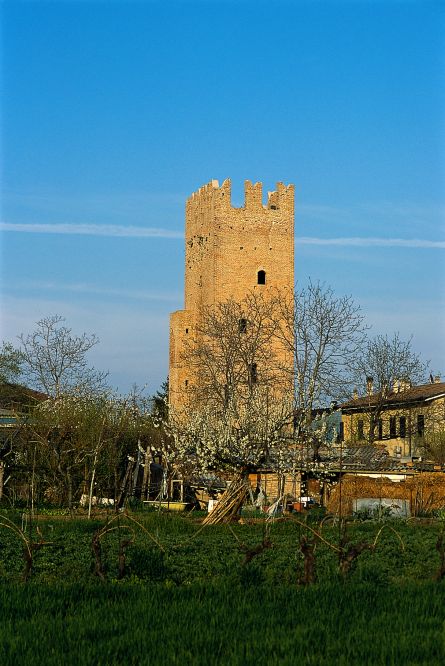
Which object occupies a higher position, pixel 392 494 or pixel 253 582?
pixel 392 494

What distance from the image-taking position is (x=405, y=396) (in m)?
53.2

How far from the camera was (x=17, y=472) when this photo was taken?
96.4 ft

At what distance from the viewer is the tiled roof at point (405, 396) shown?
51312 millimetres

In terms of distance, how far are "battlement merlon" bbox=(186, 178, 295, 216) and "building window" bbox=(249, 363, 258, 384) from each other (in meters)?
10.6

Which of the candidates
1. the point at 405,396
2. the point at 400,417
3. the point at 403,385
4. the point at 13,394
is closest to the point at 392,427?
the point at 400,417

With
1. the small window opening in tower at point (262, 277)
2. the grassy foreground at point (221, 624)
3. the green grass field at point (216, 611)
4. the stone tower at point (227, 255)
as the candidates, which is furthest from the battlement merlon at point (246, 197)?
the grassy foreground at point (221, 624)

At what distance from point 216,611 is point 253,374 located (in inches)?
1549

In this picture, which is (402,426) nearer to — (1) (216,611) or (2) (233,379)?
(2) (233,379)

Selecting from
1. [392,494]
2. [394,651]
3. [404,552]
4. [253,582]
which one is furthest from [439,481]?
[394,651]

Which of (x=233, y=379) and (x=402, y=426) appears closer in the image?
(x=233, y=379)

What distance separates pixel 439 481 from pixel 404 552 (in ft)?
43.7

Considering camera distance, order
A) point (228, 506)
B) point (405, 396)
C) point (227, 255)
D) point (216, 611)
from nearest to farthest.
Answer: point (216, 611), point (228, 506), point (405, 396), point (227, 255)

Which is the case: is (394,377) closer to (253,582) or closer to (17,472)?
(17,472)

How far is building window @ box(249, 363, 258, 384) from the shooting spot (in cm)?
4638
